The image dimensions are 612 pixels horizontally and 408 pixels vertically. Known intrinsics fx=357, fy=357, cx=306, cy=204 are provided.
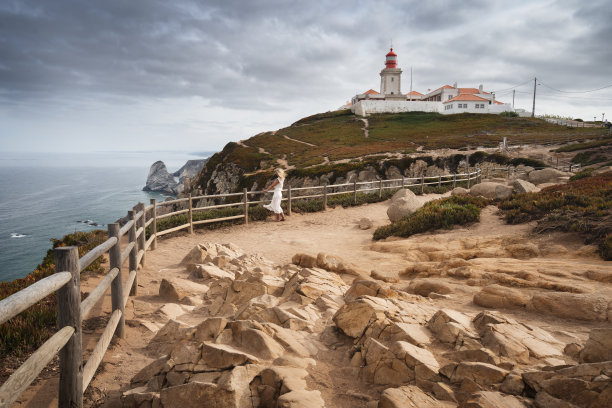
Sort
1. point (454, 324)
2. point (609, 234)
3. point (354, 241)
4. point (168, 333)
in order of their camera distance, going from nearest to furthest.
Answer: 1. point (454, 324)
2. point (168, 333)
3. point (609, 234)
4. point (354, 241)

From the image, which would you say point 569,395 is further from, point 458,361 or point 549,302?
point 549,302

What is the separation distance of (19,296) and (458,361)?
3.28 meters

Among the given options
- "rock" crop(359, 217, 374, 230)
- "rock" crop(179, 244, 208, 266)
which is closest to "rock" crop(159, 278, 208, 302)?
"rock" crop(179, 244, 208, 266)

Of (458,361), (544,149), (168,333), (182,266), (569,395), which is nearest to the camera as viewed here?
(569,395)

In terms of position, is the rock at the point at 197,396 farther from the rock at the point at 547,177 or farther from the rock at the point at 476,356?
the rock at the point at 547,177

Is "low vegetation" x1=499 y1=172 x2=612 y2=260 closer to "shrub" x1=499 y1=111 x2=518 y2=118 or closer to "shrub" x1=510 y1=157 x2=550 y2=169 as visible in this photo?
"shrub" x1=510 y1=157 x2=550 y2=169

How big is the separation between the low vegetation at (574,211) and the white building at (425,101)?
70824 mm

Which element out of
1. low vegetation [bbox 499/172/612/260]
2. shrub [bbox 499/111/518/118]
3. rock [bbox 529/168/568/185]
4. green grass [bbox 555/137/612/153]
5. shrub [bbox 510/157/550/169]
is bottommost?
low vegetation [bbox 499/172/612/260]

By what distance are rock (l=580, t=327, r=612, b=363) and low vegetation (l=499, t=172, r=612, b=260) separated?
5043mm

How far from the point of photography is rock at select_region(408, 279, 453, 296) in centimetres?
591

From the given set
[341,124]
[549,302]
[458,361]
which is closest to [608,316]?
[549,302]

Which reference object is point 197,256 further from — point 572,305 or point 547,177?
point 547,177

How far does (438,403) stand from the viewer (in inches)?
100

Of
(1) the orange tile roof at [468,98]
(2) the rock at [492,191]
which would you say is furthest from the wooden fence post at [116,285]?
(1) the orange tile roof at [468,98]
